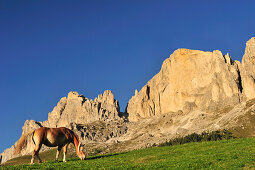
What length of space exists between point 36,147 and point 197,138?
595 ft

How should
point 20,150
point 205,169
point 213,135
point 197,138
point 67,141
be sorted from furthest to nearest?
point 197,138 < point 213,135 < point 67,141 < point 20,150 < point 205,169

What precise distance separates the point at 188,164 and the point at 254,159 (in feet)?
18.1

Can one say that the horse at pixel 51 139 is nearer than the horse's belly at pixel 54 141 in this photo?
Yes

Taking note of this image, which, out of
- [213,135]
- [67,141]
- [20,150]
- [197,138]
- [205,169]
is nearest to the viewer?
[205,169]

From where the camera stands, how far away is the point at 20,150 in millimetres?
25750

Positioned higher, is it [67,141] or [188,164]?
[67,141]

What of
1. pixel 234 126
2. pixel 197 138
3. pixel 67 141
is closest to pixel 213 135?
pixel 197 138

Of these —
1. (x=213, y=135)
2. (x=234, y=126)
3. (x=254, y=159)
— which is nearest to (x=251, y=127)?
(x=234, y=126)

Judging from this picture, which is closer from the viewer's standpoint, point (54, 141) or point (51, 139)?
point (51, 139)

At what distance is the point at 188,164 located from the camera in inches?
801

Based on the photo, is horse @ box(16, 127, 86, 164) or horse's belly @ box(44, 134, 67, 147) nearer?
horse @ box(16, 127, 86, 164)

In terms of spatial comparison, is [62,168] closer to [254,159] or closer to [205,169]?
[205,169]

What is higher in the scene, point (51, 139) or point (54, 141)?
point (51, 139)

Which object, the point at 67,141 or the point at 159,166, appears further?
the point at 67,141
